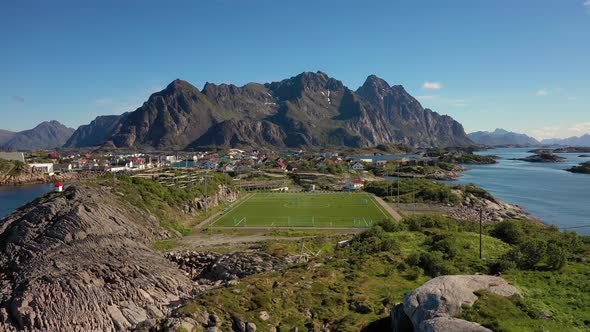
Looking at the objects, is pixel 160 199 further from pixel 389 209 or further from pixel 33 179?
pixel 33 179

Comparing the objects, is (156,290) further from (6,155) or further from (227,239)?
(6,155)

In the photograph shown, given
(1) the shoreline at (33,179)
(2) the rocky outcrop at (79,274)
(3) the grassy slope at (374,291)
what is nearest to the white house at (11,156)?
(1) the shoreline at (33,179)

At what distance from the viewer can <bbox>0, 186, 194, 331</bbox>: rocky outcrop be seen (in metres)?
20.5

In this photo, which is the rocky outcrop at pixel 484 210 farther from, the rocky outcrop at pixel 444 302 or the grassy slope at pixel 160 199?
the rocky outcrop at pixel 444 302

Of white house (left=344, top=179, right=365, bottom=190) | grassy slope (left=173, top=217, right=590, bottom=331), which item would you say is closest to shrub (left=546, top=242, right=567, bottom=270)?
grassy slope (left=173, top=217, right=590, bottom=331)

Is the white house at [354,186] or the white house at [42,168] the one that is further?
the white house at [42,168]

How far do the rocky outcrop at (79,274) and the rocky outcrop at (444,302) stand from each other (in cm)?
1460

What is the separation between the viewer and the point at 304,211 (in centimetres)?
5653

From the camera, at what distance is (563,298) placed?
16812 millimetres

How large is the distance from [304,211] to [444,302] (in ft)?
142

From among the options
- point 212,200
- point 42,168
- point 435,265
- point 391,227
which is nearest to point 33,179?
point 42,168

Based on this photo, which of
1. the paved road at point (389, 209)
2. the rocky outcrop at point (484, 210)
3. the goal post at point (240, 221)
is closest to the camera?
the goal post at point (240, 221)

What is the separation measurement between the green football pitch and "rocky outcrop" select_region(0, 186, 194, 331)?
61.4ft

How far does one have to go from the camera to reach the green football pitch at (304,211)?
47906mm
